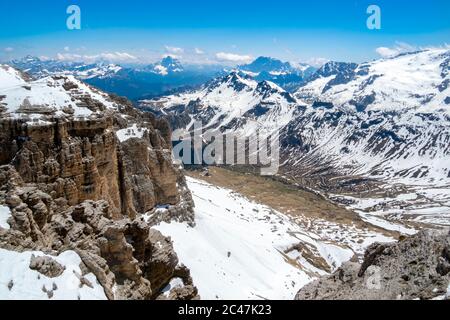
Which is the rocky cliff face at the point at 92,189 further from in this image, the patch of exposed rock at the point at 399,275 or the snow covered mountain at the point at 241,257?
the patch of exposed rock at the point at 399,275

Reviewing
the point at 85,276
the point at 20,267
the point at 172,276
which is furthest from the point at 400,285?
the point at 172,276

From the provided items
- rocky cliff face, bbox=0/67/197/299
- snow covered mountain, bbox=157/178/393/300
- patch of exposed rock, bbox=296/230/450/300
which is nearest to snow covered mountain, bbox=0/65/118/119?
rocky cliff face, bbox=0/67/197/299

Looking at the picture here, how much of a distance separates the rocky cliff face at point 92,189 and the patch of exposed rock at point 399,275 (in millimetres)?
15608

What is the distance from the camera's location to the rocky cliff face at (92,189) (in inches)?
1356

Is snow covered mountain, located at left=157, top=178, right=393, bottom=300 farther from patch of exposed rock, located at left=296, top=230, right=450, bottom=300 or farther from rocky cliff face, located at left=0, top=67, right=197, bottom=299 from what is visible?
patch of exposed rock, located at left=296, top=230, right=450, bottom=300

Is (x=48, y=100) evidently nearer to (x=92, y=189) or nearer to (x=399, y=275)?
(x=92, y=189)

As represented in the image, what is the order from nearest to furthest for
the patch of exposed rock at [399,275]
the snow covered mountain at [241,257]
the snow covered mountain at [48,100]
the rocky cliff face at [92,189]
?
the patch of exposed rock at [399,275], the rocky cliff face at [92,189], the snow covered mountain at [48,100], the snow covered mountain at [241,257]

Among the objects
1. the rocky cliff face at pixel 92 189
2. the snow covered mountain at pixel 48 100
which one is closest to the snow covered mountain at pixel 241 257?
the rocky cliff face at pixel 92 189

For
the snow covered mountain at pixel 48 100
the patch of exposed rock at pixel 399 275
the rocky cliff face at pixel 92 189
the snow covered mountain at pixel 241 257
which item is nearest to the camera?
the patch of exposed rock at pixel 399 275

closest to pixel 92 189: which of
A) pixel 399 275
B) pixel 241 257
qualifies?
pixel 241 257

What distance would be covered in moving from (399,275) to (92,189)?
4409 cm

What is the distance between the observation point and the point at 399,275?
2612 centimetres

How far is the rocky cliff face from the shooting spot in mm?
34438

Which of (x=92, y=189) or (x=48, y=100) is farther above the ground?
(x=48, y=100)
